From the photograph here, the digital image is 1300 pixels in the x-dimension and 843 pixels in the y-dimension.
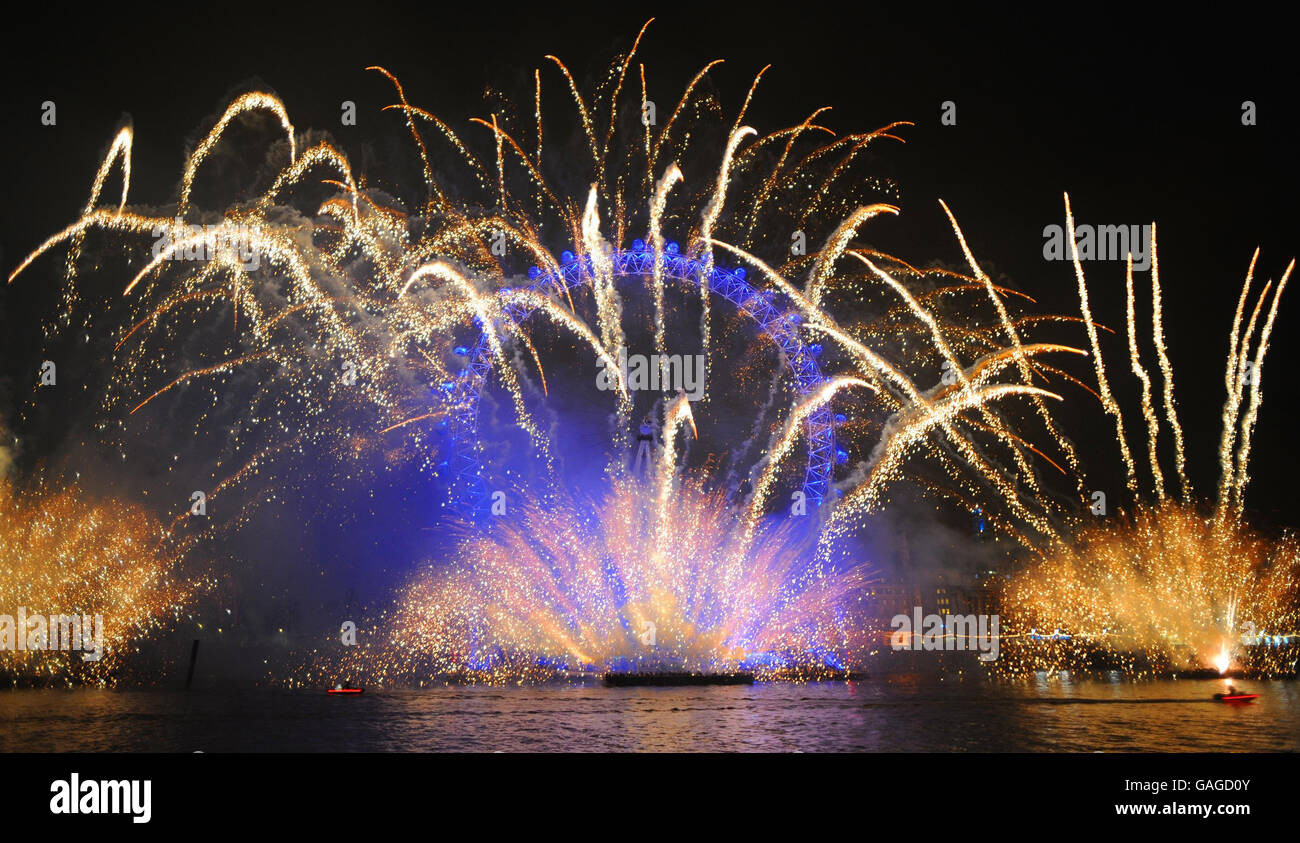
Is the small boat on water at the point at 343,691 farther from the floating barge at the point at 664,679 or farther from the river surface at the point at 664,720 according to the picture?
the floating barge at the point at 664,679

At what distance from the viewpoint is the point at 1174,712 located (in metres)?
24.7

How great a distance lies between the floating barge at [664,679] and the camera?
117ft

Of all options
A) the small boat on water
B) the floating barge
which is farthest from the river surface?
the floating barge

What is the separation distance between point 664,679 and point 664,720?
13068mm

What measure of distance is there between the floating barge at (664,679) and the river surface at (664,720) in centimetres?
220

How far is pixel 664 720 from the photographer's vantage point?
23047 mm

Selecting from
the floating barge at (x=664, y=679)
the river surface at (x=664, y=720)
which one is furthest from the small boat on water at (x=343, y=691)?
the floating barge at (x=664, y=679)

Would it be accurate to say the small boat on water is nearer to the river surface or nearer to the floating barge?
the river surface

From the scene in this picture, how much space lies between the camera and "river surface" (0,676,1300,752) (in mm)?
18594

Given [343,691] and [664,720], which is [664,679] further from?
[664,720]
